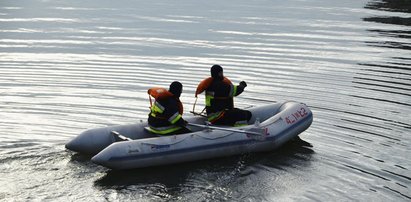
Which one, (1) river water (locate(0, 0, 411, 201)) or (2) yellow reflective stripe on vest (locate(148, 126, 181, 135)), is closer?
(1) river water (locate(0, 0, 411, 201))

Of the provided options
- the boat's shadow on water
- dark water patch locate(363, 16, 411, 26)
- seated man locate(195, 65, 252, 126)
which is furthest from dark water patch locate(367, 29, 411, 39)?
seated man locate(195, 65, 252, 126)

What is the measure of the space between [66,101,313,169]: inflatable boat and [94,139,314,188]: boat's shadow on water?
126mm

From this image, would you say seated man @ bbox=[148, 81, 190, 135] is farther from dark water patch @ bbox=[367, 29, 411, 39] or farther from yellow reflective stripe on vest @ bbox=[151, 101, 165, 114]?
dark water patch @ bbox=[367, 29, 411, 39]

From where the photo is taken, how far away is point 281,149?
15047mm

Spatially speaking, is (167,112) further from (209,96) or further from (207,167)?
(209,96)

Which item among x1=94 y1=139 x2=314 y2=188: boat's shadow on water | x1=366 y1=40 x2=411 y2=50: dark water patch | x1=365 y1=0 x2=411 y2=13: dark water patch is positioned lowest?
x1=94 y1=139 x2=314 y2=188: boat's shadow on water

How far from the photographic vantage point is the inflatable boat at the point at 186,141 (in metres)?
13.0

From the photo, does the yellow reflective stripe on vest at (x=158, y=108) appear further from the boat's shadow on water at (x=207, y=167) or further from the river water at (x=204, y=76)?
the river water at (x=204, y=76)

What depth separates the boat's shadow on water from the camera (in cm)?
1267

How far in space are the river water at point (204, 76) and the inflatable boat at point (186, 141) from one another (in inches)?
9.2

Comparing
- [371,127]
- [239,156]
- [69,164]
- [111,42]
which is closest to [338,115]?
[371,127]

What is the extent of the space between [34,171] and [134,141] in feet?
6.49

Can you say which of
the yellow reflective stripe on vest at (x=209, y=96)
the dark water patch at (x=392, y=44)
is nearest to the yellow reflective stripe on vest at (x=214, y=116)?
the yellow reflective stripe on vest at (x=209, y=96)

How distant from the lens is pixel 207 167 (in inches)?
536
